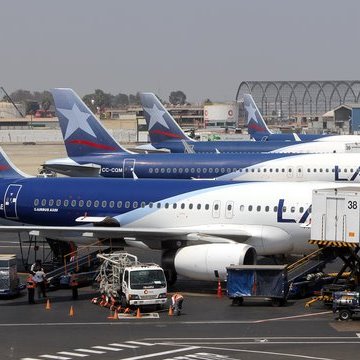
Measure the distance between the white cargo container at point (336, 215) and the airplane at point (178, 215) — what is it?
4252mm

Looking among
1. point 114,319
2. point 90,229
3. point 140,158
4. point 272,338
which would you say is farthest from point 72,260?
point 140,158

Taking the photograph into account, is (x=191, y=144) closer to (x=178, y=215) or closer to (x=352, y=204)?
(x=178, y=215)

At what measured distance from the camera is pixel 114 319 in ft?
120

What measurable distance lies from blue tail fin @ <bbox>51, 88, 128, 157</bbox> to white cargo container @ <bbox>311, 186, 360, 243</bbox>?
34532 mm

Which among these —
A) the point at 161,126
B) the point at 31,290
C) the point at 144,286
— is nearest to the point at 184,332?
the point at 144,286

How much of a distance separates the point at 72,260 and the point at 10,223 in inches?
210

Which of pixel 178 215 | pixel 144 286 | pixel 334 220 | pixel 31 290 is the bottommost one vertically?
pixel 31 290

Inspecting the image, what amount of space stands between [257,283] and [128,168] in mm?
34560

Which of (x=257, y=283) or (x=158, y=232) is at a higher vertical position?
(x=158, y=232)

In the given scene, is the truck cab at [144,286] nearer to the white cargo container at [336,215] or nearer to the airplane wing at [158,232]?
the airplane wing at [158,232]

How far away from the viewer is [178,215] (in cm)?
4584

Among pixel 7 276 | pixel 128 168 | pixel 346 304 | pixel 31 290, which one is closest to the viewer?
pixel 346 304

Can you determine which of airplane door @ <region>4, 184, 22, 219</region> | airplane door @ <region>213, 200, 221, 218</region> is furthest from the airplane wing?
airplane door @ <region>4, 184, 22, 219</region>

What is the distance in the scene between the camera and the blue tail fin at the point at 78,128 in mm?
70125
